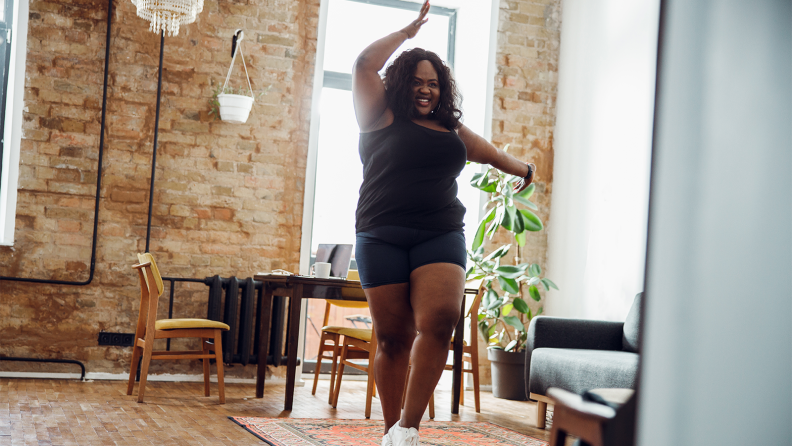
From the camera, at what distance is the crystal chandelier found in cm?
391

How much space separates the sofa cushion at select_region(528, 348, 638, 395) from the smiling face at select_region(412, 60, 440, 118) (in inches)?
51.7

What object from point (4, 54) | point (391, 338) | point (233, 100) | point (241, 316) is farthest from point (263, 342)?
point (4, 54)

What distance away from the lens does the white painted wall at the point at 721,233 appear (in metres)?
0.32

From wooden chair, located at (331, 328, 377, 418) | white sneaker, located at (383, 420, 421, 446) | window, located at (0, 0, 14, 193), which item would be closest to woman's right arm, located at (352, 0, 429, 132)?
white sneaker, located at (383, 420, 421, 446)

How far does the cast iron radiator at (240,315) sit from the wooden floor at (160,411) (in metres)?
0.20

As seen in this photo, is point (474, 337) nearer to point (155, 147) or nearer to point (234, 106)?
point (234, 106)

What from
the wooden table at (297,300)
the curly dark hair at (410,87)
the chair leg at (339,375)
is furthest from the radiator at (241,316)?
the curly dark hair at (410,87)

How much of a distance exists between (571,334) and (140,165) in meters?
2.87

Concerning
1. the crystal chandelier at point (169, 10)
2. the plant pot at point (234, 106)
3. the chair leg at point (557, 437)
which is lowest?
the chair leg at point (557, 437)

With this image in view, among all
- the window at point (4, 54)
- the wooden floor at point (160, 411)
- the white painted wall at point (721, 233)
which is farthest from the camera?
the window at point (4, 54)

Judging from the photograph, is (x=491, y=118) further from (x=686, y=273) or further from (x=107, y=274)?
(x=686, y=273)

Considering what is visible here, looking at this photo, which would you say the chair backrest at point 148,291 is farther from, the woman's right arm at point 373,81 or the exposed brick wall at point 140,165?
the woman's right arm at point 373,81

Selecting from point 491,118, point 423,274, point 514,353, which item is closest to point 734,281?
point 423,274

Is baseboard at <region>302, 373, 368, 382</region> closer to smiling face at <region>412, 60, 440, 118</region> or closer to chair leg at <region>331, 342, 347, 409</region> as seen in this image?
chair leg at <region>331, 342, 347, 409</region>
